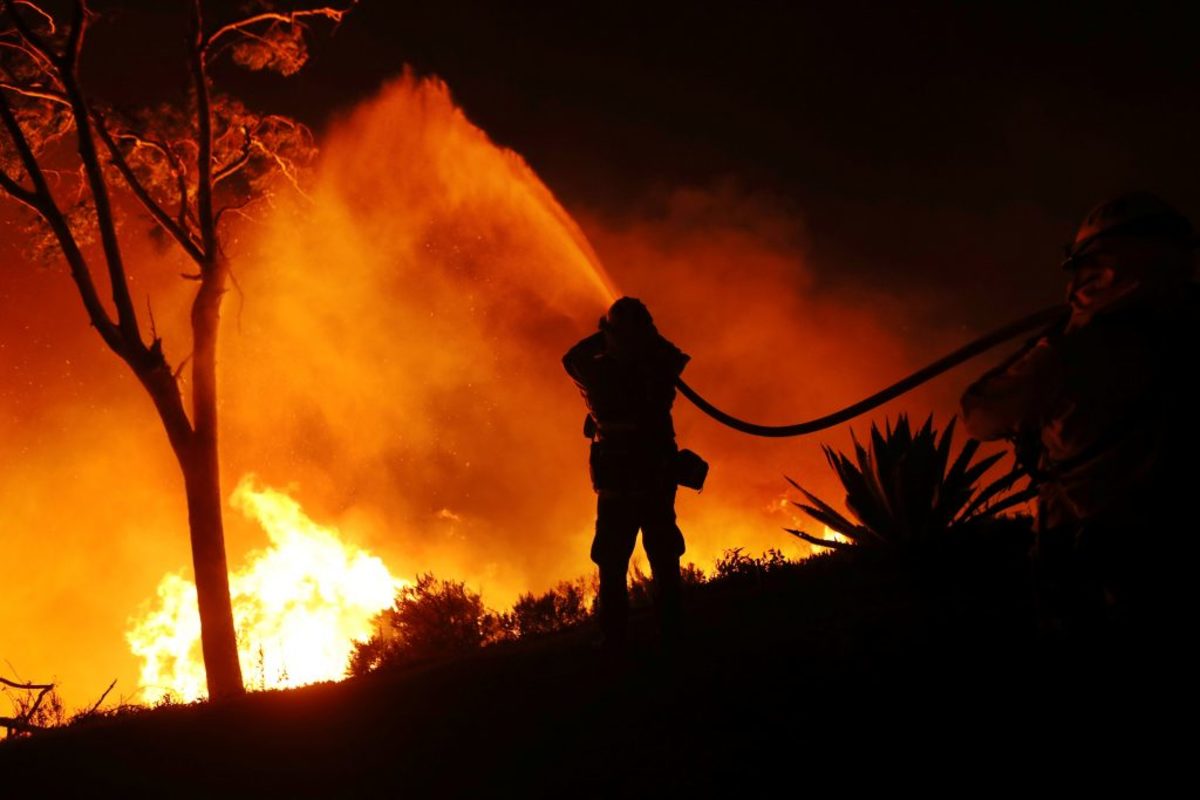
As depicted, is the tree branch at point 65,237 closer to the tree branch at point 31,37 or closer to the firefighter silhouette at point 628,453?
the tree branch at point 31,37

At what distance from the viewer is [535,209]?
49.7 ft

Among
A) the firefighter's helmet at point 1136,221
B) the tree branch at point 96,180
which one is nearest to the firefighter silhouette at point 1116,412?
the firefighter's helmet at point 1136,221

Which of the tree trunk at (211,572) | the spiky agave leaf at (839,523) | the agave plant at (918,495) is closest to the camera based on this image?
the agave plant at (918,495)

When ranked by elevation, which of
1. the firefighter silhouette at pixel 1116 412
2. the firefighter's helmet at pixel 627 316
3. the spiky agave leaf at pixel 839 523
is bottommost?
the firefighter silhouette at pixel 1116 412

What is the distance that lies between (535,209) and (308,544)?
15.0 metres

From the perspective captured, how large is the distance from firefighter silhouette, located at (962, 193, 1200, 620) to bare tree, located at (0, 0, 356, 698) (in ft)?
33.0

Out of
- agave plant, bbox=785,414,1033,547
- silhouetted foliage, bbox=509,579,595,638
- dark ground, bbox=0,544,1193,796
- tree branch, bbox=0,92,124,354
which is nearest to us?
dark ground, bbox=0,544,1193,796

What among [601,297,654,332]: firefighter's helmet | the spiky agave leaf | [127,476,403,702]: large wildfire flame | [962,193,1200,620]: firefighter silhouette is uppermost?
[127,476,403,702]: large wildfire flame

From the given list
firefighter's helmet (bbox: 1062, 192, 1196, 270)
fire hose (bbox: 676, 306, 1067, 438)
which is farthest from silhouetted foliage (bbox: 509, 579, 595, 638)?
firefighter's helmet (bbox: 1062, 192, 1196, 270)

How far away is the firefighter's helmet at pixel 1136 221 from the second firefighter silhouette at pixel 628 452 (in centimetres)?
279

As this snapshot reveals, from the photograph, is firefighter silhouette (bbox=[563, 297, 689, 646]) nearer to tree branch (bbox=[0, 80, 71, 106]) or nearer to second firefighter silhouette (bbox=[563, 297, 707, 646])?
second firefighter silhouette (bbox=[563, 297, 707, 646])

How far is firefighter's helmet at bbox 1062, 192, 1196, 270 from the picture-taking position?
3012mm

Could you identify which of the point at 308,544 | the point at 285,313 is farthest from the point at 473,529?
the point at 285,313

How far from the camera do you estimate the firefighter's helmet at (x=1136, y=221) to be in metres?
3.01
